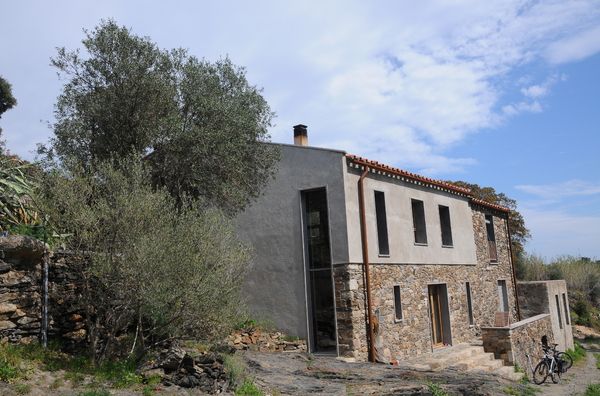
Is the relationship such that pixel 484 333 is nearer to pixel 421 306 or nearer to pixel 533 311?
pixel 421 306

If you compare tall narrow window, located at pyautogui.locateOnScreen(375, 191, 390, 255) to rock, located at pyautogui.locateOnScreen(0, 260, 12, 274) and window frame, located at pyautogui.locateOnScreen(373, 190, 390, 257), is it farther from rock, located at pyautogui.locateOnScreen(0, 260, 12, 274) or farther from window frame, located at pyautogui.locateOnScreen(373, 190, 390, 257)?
rock, located at pyautogui.locateOnScreen(0, 260, 12, 274)

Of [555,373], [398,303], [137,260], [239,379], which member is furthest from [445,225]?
[137,260]

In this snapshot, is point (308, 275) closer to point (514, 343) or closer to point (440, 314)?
point (440, 314)

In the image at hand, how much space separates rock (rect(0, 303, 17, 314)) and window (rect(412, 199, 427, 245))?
11.9 m

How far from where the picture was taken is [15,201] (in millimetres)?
9164

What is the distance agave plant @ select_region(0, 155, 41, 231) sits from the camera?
348 inches

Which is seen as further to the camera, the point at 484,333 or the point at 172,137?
the point at 484,333

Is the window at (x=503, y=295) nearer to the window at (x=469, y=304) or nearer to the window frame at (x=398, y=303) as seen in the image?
the window at (x=469, y=304)

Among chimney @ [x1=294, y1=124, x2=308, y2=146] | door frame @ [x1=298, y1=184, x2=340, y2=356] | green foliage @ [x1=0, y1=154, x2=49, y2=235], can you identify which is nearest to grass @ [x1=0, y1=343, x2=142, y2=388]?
green foliage @ [x1=0, y1=154, x2=49, y2=235]

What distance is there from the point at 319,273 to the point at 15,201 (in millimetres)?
7371

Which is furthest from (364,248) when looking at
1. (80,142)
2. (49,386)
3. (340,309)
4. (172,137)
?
(49,386)

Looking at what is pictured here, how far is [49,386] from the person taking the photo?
6.84 meters

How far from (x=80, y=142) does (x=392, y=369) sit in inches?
331

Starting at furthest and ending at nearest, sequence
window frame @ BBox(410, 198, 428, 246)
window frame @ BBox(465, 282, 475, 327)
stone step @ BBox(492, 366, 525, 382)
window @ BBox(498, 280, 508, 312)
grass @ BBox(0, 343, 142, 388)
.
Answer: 1. window @ BBox(498, 280, 508, 312)
2. window frame @ BBox(465, 282, 475, 327)
3. window frame @ BBox(410, 198, 428, 246)
4. stone step @ BBox(492, 366, 525, 382)
5. grass @ BBox(0, 343, 142, 388)
